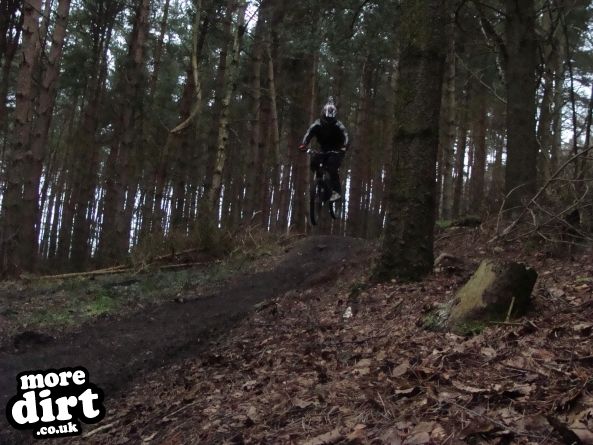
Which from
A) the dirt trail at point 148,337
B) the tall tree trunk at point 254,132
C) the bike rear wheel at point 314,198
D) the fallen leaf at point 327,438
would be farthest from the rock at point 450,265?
the tall tree trunk at point 254,132

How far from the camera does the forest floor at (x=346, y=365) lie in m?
2.65

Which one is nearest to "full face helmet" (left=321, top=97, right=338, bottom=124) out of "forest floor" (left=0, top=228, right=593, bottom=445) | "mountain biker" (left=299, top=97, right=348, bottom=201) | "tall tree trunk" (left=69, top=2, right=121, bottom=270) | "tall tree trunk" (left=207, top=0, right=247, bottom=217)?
"mountain biker" (left=299, top=97, right=348, bottom=201)

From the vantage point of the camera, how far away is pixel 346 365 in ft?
12.7

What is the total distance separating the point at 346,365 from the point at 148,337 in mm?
3405

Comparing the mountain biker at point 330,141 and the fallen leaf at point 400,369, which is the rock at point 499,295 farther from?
the mountain biker at point 330,141

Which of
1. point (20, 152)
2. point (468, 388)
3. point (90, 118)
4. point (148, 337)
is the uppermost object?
point (90, 118)

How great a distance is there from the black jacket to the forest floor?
9.07 feet

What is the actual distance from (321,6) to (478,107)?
13399 mm

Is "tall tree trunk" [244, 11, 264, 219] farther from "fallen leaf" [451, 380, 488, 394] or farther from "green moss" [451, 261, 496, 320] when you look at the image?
"fallen leaf" [451, 380, 488, 394]

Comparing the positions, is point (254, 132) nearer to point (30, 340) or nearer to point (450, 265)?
point (30, 340)

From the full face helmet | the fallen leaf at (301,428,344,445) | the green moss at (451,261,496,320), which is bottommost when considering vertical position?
the fallen leaf at (301,428,344,445)

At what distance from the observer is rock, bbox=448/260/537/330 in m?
3.94

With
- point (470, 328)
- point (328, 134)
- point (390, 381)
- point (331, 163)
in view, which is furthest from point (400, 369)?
point (328, 134)

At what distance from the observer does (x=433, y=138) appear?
575cm
